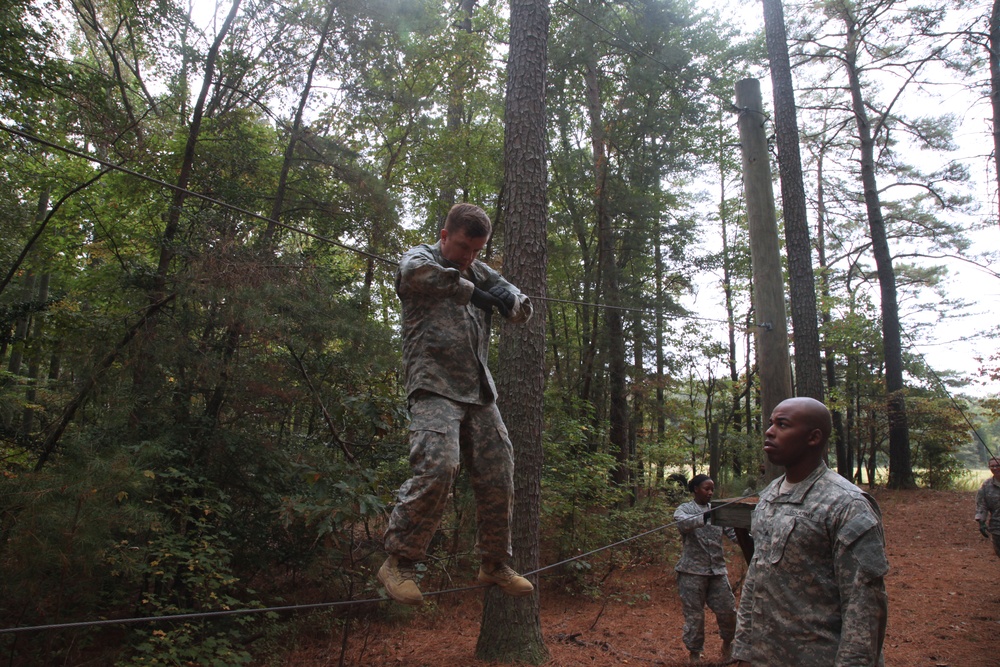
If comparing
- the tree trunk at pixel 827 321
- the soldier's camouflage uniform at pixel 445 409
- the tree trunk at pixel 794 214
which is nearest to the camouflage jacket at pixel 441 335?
the soldier's camouflage uniform at pixel 445 409

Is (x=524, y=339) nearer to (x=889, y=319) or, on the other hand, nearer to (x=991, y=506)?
(x=991, y=506)

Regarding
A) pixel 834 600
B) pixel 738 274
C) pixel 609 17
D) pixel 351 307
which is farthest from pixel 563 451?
pixel 738 274

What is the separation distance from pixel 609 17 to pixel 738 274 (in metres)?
9.14

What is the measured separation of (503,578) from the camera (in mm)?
3102

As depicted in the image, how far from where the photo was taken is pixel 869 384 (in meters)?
18.2

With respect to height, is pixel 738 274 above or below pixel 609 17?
below

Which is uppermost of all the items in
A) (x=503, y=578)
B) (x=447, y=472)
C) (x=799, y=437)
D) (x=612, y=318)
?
(x=612, y=318)

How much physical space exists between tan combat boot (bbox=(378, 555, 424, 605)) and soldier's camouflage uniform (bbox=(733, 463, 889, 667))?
1373 mm

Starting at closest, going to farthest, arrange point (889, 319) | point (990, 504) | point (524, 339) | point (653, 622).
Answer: point (524, 339)
point (990, 504)
point (653, 622)
point (889, 319)

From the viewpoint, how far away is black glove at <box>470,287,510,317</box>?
288 cm

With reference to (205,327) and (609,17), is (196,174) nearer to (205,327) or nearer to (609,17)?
(205,327)

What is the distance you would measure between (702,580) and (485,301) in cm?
432

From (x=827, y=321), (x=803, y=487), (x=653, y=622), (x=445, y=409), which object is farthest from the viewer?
(x=827, y=321)

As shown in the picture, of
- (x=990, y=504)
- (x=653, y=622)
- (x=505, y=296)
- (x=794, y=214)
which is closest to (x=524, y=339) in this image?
(x=505, y=296)
